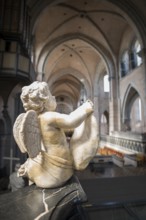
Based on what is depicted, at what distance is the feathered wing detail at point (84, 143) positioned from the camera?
1.60 m

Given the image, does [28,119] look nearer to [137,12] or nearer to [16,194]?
[16,194]

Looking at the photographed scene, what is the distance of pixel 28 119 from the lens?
4.68 feet

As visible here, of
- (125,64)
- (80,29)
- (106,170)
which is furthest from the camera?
(80,29)

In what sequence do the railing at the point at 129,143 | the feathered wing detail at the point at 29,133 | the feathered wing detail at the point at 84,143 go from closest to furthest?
the feathered wing detail at the point at 29,133, the feathered wing detail at the point at 84,143, the railing at the point at 129,143

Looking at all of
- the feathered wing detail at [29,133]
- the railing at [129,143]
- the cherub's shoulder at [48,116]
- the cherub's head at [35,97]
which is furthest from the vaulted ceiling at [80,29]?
the feathered wing detail at [29,133]

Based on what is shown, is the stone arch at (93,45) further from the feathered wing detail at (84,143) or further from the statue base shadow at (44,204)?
the statue base shadow at (44,204)

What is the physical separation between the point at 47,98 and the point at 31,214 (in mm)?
999

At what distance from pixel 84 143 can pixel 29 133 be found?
1.83 feet

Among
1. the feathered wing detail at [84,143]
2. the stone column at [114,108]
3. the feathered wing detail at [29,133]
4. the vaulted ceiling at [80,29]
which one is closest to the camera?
the feathered wing detail at [29,133]

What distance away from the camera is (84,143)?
1.64m

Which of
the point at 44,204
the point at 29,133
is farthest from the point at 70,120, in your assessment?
the point at 44,204

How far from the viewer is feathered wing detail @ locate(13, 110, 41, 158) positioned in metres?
1.39

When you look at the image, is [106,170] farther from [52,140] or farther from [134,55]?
[134,55]

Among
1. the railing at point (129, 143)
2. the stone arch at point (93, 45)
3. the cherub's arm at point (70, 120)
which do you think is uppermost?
the stone arch at point (93, 45)
